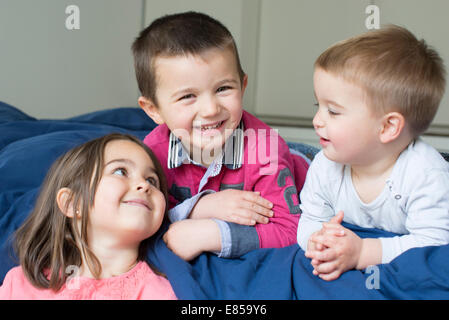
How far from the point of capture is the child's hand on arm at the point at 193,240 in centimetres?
100

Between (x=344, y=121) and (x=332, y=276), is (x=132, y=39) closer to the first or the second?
(x=344, y=121)

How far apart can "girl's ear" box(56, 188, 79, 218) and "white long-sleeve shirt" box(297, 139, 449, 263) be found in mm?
489

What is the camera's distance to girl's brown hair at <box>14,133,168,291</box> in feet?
3.02

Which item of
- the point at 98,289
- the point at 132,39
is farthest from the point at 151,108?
the point at 132,39

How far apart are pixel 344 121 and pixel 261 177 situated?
0.30 metres

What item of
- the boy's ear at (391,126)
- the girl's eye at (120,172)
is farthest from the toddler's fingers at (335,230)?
the girl's eye at (120,172)

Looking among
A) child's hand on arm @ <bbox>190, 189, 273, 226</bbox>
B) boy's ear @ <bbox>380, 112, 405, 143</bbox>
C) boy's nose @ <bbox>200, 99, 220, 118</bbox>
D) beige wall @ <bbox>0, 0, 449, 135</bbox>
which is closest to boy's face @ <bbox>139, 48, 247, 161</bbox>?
boy's nose @ <bbox>200, 99, 220, 118</bbox>

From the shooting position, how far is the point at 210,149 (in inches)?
46.8

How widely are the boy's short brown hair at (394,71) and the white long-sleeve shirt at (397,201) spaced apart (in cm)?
8

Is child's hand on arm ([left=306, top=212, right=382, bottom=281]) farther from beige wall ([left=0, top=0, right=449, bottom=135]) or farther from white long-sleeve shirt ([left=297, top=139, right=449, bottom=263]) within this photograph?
beige wall ([left=0, top=0, right=449, bottom=135])

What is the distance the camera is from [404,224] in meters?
1.01

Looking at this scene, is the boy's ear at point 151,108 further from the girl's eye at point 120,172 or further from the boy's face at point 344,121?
the boy's face at point 344,121

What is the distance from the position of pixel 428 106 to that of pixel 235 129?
473 mm
